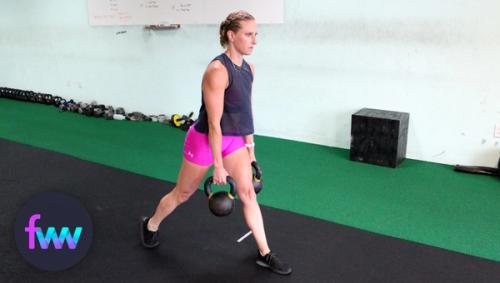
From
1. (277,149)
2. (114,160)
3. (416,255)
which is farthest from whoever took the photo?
(277,149)

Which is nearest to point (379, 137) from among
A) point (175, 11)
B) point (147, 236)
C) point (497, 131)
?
point (497, 131)

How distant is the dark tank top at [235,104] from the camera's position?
72.0 inches

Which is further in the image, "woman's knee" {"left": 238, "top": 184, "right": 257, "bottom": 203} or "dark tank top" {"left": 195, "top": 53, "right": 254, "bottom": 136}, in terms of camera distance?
"woman's knee" {"left": 238, "top": 184, "right": 257, "bottom": 203}

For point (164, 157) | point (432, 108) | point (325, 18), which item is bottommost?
point (164, 157)

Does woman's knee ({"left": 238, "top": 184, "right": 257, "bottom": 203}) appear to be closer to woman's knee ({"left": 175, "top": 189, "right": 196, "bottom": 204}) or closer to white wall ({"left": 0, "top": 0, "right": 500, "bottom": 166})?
woman's knee ({"left": 175, "top": 189, "right": 196, "bottom": 204})

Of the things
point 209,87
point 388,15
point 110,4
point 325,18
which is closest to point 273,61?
point 325,18

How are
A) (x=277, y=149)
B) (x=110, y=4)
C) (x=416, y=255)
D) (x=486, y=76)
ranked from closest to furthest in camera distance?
(x=416, y=255), (x=486, y=76), (x=277, y=149), (x=110, y=4)

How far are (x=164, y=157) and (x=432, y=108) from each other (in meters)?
2.11

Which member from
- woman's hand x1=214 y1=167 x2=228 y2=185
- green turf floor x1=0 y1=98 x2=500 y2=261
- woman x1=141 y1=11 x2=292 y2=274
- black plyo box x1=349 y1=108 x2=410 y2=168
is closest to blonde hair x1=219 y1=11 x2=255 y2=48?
woman x1=141 y1=11 x2=292 y2=274

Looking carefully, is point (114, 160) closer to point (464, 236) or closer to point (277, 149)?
point (277, 149)

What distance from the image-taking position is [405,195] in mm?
2896

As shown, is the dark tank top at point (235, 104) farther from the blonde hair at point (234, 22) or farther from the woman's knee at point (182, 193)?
the woman's knee at point (182, 193)

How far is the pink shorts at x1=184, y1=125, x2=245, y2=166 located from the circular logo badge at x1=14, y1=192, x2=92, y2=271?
78 centimetres

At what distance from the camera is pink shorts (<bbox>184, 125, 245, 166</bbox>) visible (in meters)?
1.93
